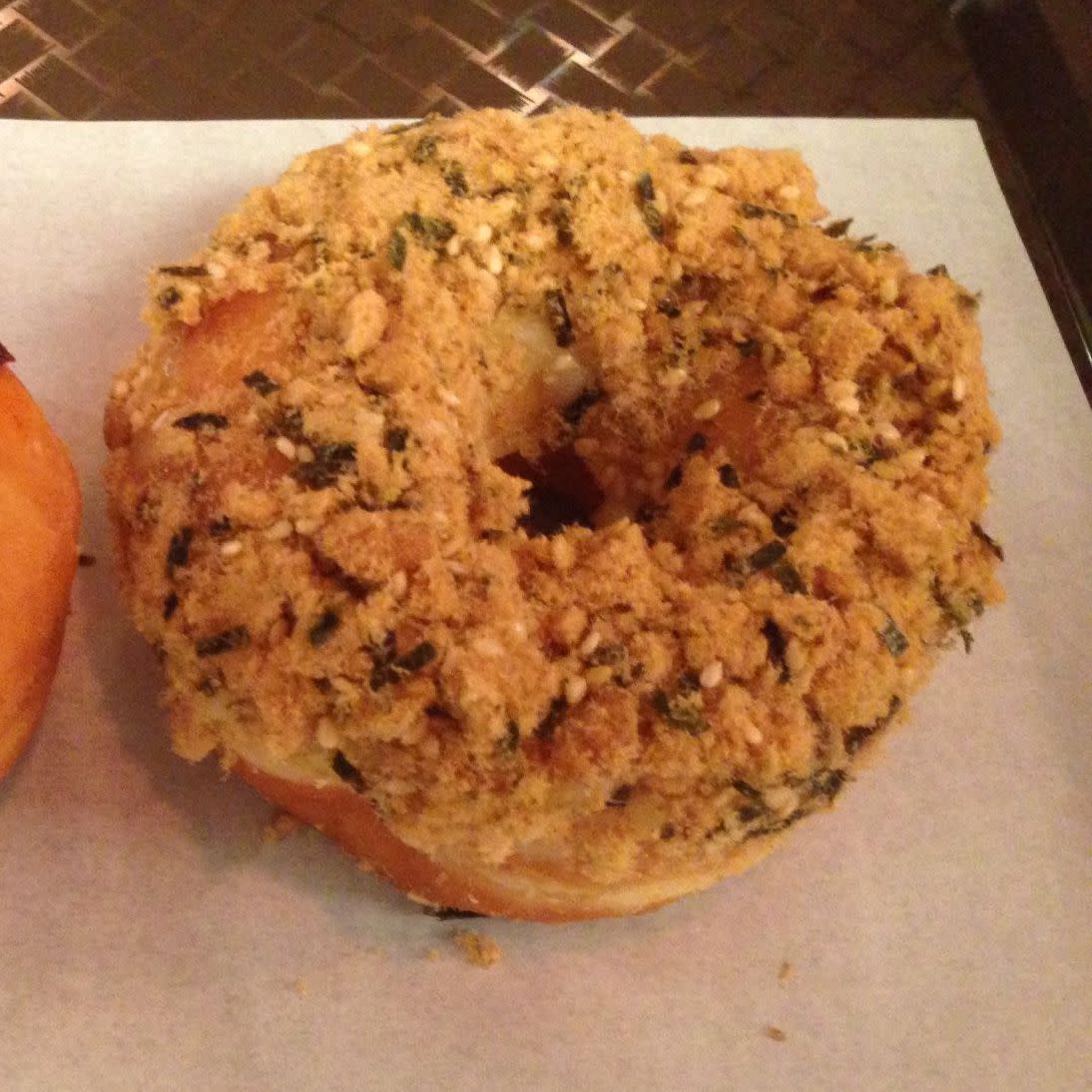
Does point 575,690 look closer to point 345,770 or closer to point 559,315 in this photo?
point 345,770

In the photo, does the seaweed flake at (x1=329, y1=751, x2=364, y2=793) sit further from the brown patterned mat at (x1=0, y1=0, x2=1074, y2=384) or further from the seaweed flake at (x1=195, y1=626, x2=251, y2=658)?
the brown patterned mat at (x1=0, y1=0, x2=1074, y2=384)

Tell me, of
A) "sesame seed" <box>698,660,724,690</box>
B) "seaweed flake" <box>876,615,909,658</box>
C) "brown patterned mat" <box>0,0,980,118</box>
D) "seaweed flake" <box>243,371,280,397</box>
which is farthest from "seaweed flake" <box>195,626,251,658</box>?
A: "brown patterned mat" <box>0,0,980,118</box>

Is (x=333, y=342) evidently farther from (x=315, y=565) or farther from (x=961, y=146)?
(x=961, y=146)

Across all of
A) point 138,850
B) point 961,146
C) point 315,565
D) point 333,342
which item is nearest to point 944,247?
point 961,146

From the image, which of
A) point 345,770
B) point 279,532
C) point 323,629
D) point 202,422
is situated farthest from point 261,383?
point 345,770

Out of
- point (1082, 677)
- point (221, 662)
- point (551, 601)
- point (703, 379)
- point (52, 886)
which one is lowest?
point (52, 886)
